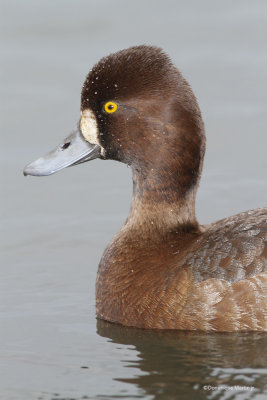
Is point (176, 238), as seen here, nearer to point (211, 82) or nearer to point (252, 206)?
point (252, 206)

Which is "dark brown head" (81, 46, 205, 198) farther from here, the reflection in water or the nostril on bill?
the reflection in water

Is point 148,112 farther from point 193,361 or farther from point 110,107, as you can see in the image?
point 193,361

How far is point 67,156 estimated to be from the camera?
8320mm

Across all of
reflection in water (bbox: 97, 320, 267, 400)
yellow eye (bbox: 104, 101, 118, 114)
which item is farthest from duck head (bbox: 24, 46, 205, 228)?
reflection in water (bbox: 97, 320, 267, 400)

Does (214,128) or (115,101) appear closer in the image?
(115,101)

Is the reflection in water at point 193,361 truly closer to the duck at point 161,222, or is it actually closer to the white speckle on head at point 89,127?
the duck at point 161,222

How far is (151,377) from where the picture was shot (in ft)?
23.6

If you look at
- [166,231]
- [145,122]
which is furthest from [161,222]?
[145,122]

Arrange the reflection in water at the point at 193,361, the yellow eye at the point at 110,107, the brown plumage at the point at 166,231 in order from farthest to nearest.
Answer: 1. the yellow eye at the point at 110,107
2. the brown plumage at the point at 166,231
3. the reflection in water at the point at 193,361

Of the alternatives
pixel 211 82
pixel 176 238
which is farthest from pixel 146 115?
pixel 211 82

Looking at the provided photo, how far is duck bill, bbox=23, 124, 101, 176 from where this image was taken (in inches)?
325

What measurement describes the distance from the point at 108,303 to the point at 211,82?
441cm

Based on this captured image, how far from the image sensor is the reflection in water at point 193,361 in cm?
696

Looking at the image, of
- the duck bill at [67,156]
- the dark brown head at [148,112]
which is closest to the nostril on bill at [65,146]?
the duck bill at [67,156]
